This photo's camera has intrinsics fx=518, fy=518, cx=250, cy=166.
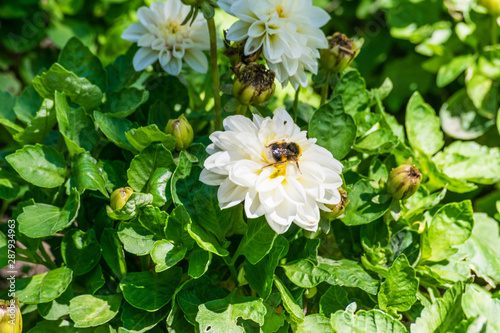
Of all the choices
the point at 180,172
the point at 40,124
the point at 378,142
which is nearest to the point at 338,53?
the point at 378,142

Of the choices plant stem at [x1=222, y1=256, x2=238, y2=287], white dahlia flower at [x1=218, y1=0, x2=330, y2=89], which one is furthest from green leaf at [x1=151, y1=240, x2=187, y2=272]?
white dahlia flower at [x1=218, y1=0, x2=330, y2=89]

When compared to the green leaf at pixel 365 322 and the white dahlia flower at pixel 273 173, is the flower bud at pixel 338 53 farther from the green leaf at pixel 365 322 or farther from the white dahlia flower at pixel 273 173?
the green leaf at pixel 365 322

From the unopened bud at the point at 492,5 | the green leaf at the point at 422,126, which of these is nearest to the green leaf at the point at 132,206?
the green leaf at the point at 422,126

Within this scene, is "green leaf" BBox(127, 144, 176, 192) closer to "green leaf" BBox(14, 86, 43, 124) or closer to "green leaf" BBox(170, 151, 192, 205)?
"green leaf" BBox(170, 151, 192, 205)

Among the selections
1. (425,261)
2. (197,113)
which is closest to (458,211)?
(425,261)

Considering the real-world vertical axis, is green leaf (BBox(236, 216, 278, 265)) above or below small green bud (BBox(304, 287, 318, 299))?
above

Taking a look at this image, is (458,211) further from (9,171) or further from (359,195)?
(9,171)

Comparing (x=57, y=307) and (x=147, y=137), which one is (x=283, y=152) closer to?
(x=147, y=137)
